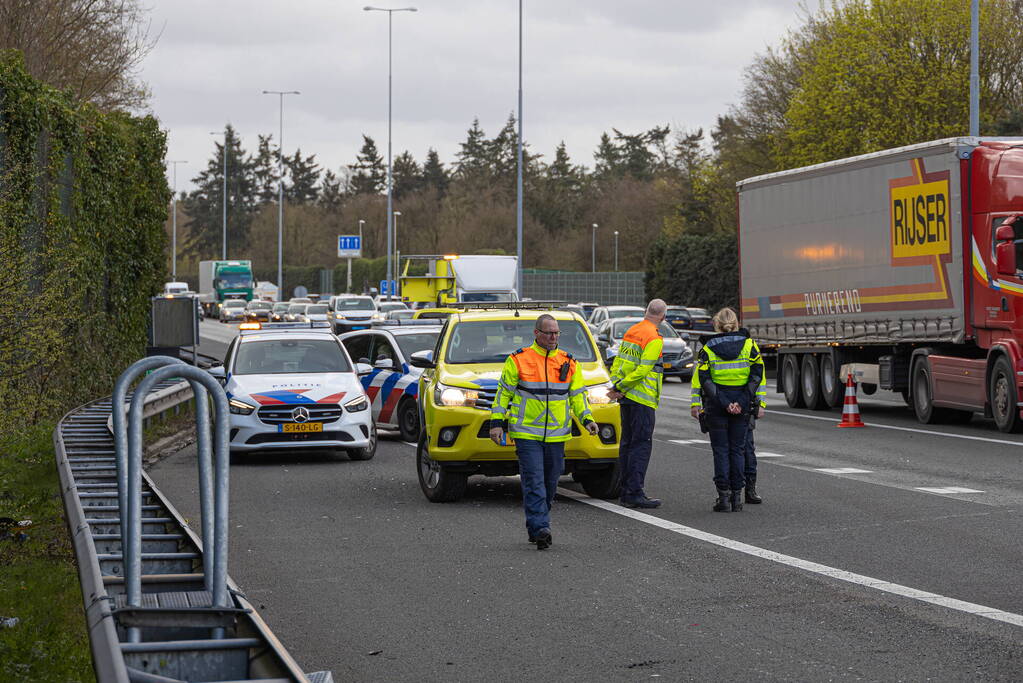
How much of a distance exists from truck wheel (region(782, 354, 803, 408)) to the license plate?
42.5 feet

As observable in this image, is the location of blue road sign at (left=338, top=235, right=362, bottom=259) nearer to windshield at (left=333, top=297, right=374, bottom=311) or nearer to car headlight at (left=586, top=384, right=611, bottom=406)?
windshield at (left=333, top=297, right=374, bottom=311)

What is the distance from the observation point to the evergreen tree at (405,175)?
155 metres

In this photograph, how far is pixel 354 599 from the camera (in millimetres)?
9109

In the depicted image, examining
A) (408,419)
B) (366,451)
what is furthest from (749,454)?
(408,419)

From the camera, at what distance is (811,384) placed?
28.0m

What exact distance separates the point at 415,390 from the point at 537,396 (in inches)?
368

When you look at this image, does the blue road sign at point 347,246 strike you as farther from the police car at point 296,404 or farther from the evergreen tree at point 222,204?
the police car at point 296,404

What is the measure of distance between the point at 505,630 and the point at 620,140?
13754 cm

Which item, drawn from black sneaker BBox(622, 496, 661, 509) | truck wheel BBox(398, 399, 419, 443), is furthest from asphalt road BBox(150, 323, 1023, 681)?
truck wheel BBox(398, 399, 419, 443)

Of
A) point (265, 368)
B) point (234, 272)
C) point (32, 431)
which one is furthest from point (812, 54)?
point (234, 272)

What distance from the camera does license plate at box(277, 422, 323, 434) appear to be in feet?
58.9

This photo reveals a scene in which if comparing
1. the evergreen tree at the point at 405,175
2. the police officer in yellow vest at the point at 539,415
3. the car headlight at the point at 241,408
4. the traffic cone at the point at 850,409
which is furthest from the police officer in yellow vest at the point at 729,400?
the evergreen tree at the point at 405,175

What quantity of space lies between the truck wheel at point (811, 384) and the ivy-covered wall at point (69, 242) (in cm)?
1179

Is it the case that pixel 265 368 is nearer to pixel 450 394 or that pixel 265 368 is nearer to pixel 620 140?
pixel 450 394
